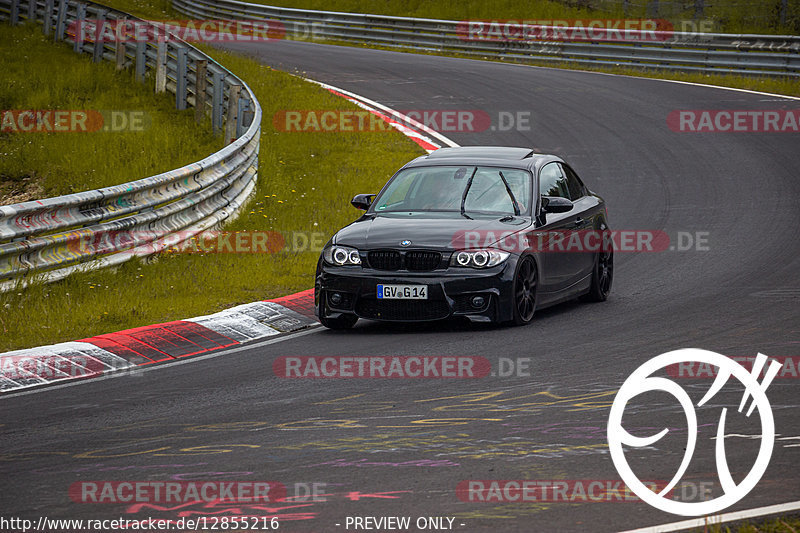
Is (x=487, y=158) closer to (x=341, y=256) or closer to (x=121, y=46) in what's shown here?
(x=341, y=256)

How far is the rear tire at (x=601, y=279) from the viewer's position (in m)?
11.8

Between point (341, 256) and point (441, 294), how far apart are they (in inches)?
40.6

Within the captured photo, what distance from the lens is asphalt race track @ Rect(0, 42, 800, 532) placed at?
5.46 metres

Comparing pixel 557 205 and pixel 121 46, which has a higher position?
pixel 121 46

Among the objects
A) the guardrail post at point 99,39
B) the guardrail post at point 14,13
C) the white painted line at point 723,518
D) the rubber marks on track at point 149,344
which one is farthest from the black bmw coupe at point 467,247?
the guardrail post at point 14,13

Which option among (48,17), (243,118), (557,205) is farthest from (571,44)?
(557,205)

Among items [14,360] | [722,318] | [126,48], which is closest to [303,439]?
[14,360]

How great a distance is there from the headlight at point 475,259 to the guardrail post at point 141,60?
1428 centimetres

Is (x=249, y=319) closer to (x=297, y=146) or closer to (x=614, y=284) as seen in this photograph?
(x=614, y=284)

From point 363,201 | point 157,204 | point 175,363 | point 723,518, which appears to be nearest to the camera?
point 723,518

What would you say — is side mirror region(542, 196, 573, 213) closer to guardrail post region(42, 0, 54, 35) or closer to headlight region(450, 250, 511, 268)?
headlight region(450, 250, 511, 268)

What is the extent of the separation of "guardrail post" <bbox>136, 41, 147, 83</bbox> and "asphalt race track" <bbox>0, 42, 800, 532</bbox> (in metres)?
12.2

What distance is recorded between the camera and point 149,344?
948cm

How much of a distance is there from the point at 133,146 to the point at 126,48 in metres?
6.16
